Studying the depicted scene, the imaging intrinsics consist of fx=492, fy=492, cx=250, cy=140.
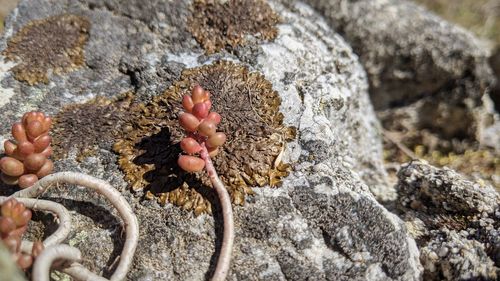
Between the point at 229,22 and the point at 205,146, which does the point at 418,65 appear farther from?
the point at 205,146

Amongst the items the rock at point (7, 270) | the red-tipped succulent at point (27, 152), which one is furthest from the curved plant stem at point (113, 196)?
the rock at point (7, 270)

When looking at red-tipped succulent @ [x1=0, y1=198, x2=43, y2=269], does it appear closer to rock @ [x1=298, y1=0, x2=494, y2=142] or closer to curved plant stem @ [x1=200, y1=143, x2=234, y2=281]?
curved plant stem @ [x1=200, y1=143, x2=234, y2=281]

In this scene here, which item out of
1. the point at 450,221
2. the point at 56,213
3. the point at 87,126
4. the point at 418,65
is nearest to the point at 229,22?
the point at 87,126

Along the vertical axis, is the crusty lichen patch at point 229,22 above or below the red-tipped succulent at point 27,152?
above

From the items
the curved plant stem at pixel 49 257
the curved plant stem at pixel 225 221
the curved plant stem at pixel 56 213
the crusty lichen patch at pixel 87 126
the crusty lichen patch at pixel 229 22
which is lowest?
the curved plant stem at pixel 56 213

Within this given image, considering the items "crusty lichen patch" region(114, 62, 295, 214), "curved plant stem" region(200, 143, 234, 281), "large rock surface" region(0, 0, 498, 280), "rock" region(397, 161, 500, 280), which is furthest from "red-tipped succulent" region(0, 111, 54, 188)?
"rock" region(397, 161, 500, 280)

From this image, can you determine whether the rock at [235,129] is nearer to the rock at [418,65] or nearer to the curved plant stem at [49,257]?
the curved plant stem at [49,257]
